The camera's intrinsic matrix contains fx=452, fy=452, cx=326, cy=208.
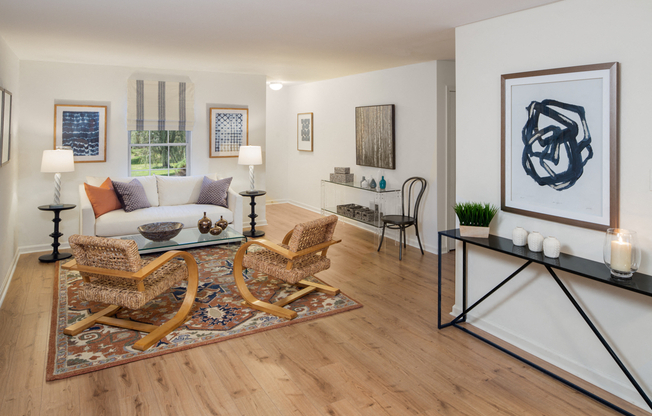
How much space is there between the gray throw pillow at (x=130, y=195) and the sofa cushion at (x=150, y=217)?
0.08 metres

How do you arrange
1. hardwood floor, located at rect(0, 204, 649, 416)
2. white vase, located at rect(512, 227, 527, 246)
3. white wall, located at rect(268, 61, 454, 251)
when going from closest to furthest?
hardwood floor, located at rect(0, 204, 649, 416) < white vase, located at rect(512, 227, 527, 246) < white wall, located at rect(268, 61, 454, 251)

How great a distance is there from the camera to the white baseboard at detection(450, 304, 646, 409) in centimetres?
255

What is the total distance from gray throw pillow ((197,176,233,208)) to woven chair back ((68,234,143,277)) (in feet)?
9.44

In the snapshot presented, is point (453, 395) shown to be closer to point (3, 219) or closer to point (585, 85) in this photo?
point (585, 85)

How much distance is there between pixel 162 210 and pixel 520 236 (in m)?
4.28

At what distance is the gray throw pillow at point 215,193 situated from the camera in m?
6.04

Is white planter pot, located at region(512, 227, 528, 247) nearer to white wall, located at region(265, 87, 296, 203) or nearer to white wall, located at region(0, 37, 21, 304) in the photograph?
white wall, located at region(0, 37, 21, 304)

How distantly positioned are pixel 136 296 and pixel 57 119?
3.65 m

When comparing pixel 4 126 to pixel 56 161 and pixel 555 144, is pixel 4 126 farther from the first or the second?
pixel 555 144

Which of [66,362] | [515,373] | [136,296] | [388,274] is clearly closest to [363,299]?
[388,274]

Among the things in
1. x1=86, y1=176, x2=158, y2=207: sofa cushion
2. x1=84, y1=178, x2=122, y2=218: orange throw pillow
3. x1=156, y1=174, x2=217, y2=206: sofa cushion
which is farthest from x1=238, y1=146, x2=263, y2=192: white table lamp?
x1=84, y1=178, x2=122, y2=218: orange throw pillow

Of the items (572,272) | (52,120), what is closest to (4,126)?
(52,120)

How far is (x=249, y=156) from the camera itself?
6.47 m

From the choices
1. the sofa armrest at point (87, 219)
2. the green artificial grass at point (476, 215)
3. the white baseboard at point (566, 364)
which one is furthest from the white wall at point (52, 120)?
the white baseboard at point (566, 364)
